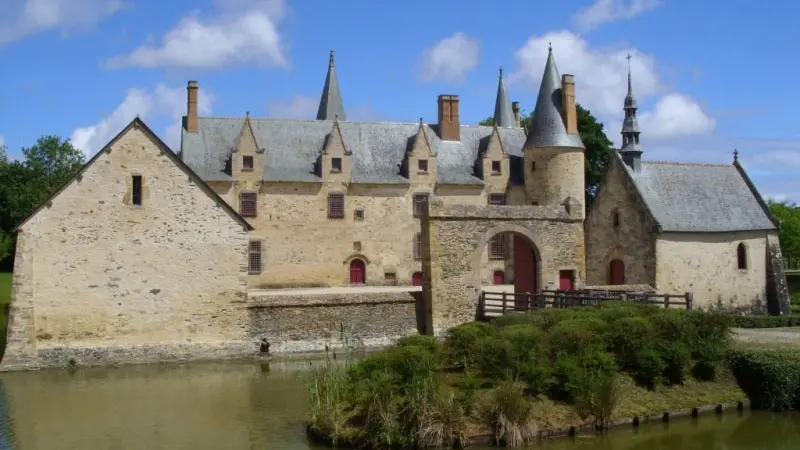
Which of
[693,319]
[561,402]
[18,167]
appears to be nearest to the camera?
[561,402]

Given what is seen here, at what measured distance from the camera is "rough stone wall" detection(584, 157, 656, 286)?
29.3 metres

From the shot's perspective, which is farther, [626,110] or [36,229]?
[626,110]

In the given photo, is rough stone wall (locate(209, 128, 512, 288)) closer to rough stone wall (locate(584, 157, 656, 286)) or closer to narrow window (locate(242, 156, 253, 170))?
narrow window (locate(242, 156, 253, 170))

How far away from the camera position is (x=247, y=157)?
35.2 meters

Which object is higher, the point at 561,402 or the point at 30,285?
the point at 30,285

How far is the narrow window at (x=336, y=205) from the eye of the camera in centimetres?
3631

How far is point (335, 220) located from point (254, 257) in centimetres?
412

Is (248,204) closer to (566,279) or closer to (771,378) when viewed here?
(566,279)

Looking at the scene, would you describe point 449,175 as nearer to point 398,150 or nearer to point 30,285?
point 398,150

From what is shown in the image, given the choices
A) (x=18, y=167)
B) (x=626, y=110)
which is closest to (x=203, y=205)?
(x=626, y=110)

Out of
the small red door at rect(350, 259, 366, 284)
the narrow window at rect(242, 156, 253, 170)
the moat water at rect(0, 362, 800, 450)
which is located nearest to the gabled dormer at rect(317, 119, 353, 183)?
the narrow window at rect(242, 156, 253, 170)

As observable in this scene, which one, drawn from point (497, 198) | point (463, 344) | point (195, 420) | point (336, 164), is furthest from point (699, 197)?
point (195, 420)

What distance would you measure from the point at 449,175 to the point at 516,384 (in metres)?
24.9

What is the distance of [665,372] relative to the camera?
53.4 feet
